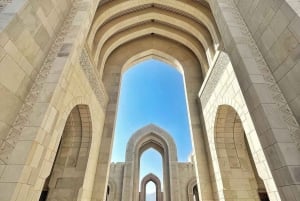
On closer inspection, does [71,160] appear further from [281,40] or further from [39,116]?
[281,40]

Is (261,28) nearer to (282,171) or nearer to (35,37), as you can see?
(282,171)

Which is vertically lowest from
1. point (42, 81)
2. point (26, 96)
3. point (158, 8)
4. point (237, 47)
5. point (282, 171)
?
point (282, 171)

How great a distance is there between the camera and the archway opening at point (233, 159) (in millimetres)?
4879

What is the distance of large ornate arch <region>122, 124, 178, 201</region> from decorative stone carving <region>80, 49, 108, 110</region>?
26.2ft

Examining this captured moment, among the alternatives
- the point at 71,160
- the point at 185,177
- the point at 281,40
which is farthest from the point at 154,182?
the point at 281,40

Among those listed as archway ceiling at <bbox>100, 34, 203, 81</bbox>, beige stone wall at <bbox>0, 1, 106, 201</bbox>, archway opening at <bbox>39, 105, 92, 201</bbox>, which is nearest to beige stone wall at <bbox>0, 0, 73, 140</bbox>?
beige stone wall at <bbox>0, 1, 106, 201</bbox>

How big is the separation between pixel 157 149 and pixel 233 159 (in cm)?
1129

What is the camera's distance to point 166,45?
910 cm

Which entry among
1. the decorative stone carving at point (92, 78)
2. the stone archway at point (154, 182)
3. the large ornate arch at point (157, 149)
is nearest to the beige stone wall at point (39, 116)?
the decorative stone carving at point (92, 78)

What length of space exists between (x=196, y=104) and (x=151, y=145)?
984 cm

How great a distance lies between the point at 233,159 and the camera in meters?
5.30

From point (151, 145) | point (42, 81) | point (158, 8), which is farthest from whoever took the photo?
point (151, 145)

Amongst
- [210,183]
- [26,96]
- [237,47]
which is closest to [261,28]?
[237,47]

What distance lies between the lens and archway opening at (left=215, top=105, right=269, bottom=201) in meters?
4.88
